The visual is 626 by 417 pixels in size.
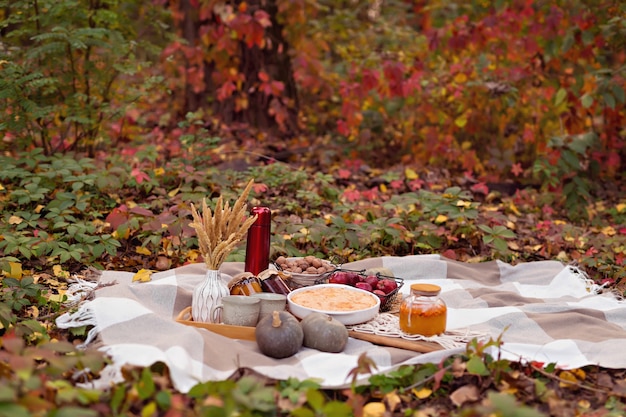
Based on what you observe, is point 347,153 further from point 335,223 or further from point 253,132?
point 335,223

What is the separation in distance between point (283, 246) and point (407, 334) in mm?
1453

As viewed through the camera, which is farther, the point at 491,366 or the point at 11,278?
the point at 11,278

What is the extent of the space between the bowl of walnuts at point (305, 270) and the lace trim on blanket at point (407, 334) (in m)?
0.45

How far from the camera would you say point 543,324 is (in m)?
3.21

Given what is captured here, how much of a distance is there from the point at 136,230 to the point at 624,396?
3090 mm

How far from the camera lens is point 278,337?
2.73 metres

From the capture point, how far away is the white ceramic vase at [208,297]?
10.00 ft

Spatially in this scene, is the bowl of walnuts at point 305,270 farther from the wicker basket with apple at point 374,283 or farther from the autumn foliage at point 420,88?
the autumn foliage at point 420,88

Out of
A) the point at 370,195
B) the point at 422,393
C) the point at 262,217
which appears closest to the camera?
the point at 422,393

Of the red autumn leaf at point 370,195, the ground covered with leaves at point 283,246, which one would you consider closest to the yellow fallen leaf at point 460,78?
the ground covered with leaves at point 283,246

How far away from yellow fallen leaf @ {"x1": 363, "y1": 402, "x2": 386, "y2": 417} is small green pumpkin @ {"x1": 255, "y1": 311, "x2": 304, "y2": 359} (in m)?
0.44

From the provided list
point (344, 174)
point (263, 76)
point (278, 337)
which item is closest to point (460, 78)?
point (344, 174)

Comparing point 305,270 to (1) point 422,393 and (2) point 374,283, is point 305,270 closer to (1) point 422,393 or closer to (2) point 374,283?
(2) point 374,283

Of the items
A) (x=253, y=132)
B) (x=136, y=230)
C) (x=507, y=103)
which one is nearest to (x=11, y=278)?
(x=136, y=230)
